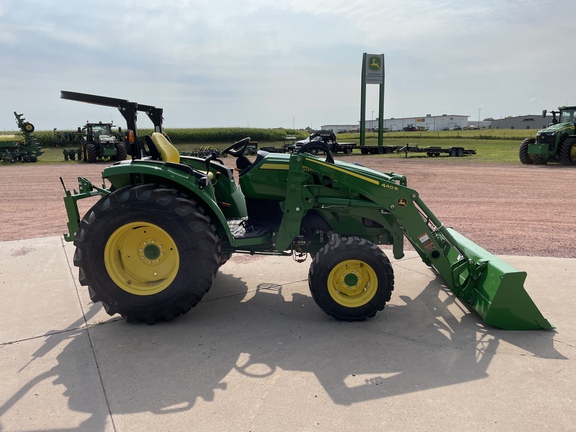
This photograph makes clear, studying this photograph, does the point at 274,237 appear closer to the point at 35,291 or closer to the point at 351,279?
the point at 351,279

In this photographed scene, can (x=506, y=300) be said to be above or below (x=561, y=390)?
above

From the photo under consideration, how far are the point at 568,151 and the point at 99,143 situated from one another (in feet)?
74.7

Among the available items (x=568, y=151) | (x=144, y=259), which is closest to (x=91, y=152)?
(x=144, y=259)

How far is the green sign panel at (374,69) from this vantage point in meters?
31.2

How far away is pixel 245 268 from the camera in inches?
204

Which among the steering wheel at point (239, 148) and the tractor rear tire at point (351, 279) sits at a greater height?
the steering wheel at point (239, 148)

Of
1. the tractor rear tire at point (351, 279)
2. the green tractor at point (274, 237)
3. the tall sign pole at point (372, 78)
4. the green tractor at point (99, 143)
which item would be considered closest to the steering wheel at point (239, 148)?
the green tractor at point (274, 237)

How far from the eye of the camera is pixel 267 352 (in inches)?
126

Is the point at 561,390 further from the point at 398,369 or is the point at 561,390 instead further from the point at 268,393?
the point at 268,393

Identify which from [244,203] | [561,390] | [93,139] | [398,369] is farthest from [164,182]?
[93,139]

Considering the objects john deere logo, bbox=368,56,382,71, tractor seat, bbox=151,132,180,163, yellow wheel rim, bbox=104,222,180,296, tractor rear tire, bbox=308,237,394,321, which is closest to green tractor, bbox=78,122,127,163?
john deere logo, bbox=368,56,382,71

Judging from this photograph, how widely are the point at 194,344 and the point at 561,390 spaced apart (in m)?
2.60

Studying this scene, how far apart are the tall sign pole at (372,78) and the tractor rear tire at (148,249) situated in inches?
1137

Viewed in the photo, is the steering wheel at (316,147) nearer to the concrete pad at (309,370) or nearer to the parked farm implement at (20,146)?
the concrete pad at (309,370)
